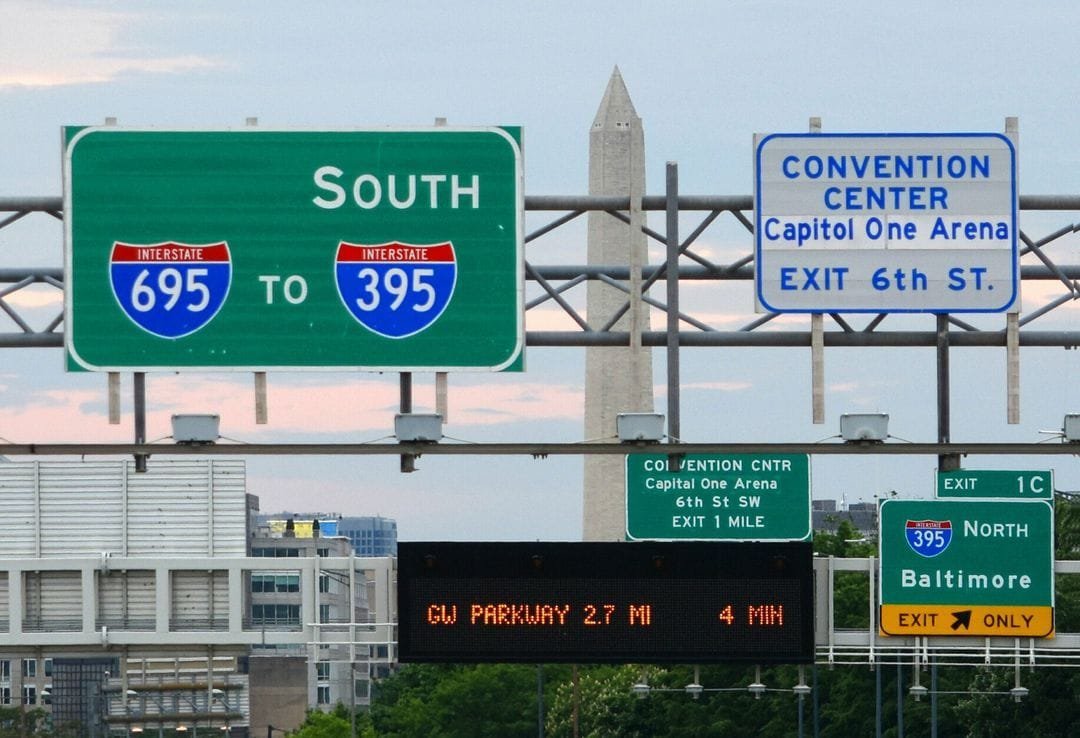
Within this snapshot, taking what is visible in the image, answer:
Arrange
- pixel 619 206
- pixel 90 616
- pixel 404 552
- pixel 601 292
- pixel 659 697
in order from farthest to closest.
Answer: pixel 601 292, pixel 659 697, pixel 90 616, pixel 404 552, pixel 619 206

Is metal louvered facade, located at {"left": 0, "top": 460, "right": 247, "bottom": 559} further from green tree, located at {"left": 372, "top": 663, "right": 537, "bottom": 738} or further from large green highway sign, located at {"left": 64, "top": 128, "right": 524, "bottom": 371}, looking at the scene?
large green highway sign, located at {"left": 64, "top": 128, "right": 524, "bottom": 371}

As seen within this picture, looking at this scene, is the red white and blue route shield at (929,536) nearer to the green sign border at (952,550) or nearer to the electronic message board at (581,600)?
the green sign border at (952,550)

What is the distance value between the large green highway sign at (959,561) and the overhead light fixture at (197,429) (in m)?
21.7

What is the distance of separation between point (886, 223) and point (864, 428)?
2.03 m

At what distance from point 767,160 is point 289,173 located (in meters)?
4.62

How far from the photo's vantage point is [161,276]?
25.4m

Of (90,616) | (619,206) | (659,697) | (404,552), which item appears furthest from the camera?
(659,697)

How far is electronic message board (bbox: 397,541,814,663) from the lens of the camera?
29.1 metres

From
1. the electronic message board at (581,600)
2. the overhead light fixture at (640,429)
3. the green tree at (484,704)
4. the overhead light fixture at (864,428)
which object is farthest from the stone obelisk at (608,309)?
the overhead light fixture at (640,429)

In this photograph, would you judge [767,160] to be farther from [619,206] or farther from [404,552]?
[404,552]

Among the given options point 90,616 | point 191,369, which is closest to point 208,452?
point 191,369

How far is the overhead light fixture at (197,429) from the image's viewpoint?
2539 centimetres

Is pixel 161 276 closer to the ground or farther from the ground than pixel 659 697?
farther from the ground

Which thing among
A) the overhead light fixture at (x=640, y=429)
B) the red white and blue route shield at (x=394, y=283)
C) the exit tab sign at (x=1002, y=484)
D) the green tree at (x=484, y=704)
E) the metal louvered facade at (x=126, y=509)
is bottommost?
the green tree at (x=484, y=704)
